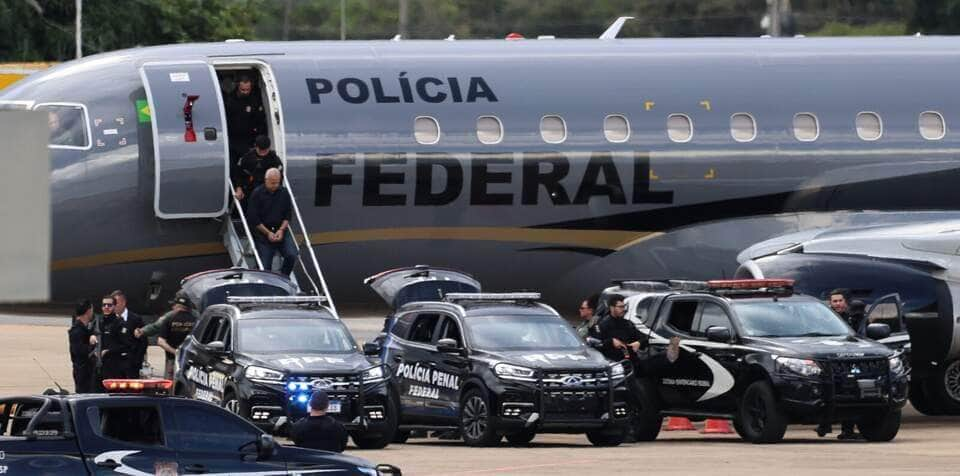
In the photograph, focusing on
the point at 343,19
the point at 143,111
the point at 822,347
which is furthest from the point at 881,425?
the point at 343,19

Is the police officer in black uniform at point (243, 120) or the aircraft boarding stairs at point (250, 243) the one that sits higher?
the police officer in black uniform at point (243, 120)

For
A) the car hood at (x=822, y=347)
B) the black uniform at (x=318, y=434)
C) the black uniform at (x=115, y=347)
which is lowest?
the black uniform at (x=115, y=347)

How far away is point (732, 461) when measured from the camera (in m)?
17.5

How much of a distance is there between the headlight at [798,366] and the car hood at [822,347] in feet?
0.27

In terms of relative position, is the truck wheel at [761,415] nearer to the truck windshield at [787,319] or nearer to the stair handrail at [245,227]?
the truck windshield at [787,319]

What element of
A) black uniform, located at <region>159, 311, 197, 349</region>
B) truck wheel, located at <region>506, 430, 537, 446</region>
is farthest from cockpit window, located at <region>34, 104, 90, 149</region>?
truck wheel, located at <region>506, 430, 537, 446</region>

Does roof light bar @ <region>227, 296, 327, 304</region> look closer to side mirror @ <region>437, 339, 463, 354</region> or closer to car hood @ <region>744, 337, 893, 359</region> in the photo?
side mirror @ <region>437, 339, 463, 354</region>

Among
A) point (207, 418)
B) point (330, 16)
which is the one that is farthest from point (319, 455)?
point (330, 16)

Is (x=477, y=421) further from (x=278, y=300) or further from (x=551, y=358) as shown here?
(x=278, y=300)

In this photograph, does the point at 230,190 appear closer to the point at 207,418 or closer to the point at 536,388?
the point at 536,388

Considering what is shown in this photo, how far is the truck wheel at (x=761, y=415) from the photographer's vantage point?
19.9 m

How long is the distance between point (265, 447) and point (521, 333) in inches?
343

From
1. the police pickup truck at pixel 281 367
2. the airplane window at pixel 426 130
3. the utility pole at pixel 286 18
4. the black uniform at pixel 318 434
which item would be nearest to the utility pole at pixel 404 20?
the utility pole at pixel 286 18

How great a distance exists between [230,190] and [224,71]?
2038mm
